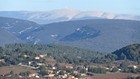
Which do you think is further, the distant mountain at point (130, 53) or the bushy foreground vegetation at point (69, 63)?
the distant mountain at point (130, 53)

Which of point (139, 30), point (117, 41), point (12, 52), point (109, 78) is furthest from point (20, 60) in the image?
point (139, 30)

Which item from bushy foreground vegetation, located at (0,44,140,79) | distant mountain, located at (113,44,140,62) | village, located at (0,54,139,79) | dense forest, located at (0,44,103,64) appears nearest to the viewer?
village, located at (0,54,139,79)

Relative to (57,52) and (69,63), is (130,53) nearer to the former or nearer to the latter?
(69,63)

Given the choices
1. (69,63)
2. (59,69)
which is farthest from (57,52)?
(59,69)

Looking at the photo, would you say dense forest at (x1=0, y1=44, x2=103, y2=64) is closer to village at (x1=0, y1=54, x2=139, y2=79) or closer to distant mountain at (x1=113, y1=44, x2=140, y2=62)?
village at (x1=0, y1=54, x2=139, y2=79)

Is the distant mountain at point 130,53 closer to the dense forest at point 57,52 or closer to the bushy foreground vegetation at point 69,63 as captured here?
the bushy foreground vegetation at point 69,63

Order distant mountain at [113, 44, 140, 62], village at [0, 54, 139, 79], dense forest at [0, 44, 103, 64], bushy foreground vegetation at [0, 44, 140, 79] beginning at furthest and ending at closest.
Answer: dense forest at [0, 44, 103, 64] → distant mountain at [113, 44, 140, 62] → bushy foreground vegetation at [0, 44, 140, 79] → village at [0, 54, 139, 79]

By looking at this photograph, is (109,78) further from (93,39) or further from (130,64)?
(93,39)

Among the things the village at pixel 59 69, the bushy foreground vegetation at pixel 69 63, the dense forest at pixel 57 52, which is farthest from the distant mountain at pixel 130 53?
the village at pixel 59 69

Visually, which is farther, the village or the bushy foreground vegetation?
the bushy foreground vegetation

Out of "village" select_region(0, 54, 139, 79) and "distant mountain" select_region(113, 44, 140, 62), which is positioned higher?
"distant mountain" select_region(113, 44, 140, 62)

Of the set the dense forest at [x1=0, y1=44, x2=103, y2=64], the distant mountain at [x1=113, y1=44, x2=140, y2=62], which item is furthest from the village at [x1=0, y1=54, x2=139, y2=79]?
the distant mountain at [x1=113, y1=44, x2=140, y2=62]
